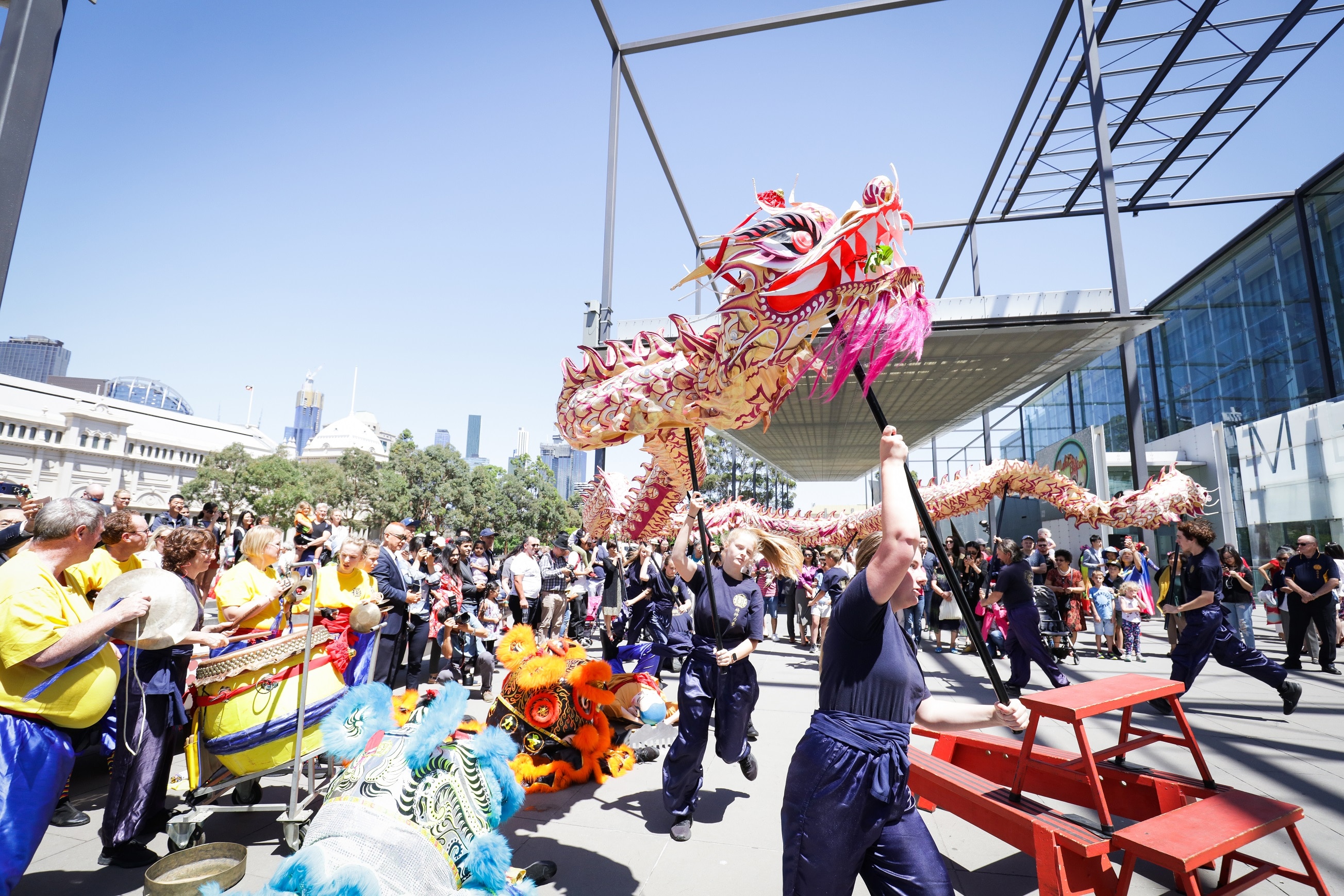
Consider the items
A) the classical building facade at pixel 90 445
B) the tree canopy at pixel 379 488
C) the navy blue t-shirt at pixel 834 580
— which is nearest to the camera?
the navy blue t-shirt at pixel 834 580

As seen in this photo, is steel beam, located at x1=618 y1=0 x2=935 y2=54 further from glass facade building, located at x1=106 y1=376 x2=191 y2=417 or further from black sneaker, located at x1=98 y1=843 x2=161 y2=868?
glass facade building, located at x1=106 y1=376 x2=191 y2=417

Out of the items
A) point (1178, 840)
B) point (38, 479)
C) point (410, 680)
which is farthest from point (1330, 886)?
point (38, 479)

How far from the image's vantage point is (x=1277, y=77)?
42.3 ft

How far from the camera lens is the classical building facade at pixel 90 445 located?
1681 inches

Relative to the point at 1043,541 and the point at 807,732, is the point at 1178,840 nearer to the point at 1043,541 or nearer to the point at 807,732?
the point at 807,732

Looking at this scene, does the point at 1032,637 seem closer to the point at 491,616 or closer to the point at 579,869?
the point at 579,869

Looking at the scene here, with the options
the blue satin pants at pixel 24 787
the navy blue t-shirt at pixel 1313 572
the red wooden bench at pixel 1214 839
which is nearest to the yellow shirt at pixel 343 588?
the blue satin pants at pixel 24 787

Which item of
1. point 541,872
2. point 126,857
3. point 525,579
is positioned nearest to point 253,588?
point 126,857

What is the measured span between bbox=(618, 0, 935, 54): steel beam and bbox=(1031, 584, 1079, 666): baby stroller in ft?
27.5

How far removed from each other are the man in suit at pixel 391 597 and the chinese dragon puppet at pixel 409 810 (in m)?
3.67

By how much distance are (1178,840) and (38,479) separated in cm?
6163

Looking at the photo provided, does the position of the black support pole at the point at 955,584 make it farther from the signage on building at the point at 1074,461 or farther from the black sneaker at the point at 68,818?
the signage on building at the point at 1074,461

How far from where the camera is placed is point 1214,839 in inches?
95.0

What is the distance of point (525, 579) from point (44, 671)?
641 cm
